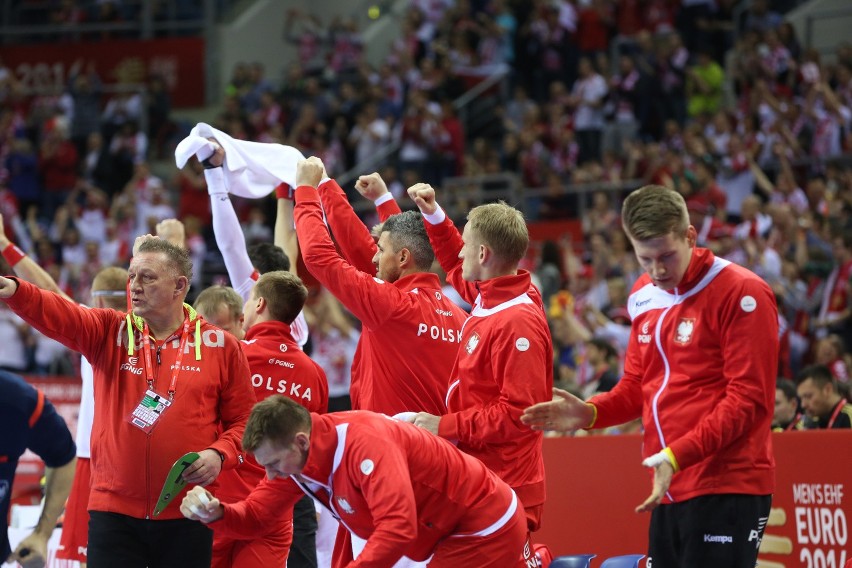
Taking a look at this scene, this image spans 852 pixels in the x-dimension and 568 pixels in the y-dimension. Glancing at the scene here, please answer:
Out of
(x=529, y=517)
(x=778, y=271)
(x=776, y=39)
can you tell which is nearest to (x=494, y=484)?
(x=529, y=517)

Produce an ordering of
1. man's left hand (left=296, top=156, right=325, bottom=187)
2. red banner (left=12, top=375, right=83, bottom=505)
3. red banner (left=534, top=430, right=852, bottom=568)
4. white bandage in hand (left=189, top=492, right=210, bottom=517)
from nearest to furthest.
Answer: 1. white bandage in hand (left=189, top=492, right=210, bottom=517)
2. man's left hand (left=296, top=156, right=325, bottom=187)
3. red banner (left=534, top=430, right=852, bottom=568)
4. red banner (left=12, top=375, right=83, bottom=505)

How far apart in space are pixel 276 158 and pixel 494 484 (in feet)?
10.8

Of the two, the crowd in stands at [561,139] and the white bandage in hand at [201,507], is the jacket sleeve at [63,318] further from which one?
the crowd in stands at [561,139]

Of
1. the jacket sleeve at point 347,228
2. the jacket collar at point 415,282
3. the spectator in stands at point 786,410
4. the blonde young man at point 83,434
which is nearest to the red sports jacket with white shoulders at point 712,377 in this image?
the jacket collar at point 415,282

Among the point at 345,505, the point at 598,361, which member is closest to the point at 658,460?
the point at 345,505

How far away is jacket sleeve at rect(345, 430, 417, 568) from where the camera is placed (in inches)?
172

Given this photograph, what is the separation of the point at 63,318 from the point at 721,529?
2908 mm

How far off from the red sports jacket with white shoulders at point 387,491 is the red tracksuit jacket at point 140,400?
619 mm

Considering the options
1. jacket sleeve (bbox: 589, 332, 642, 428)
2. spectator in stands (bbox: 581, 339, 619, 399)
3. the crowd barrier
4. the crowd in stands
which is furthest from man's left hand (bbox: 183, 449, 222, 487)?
the crowd in stands

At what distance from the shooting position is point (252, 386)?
5.86m

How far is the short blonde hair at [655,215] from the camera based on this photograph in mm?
4812

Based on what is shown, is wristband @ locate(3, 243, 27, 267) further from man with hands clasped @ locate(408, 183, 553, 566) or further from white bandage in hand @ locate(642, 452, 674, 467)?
white bandage in hand @ locate(642, 452, 674, 467)

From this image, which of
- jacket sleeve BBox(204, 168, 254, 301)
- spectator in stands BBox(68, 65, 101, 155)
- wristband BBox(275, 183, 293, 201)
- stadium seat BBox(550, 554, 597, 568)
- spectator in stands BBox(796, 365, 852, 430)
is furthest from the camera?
spectator in stands BBox(68, 65, 101, 155)

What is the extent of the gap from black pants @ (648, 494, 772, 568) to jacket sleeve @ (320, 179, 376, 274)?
7.89 ft
